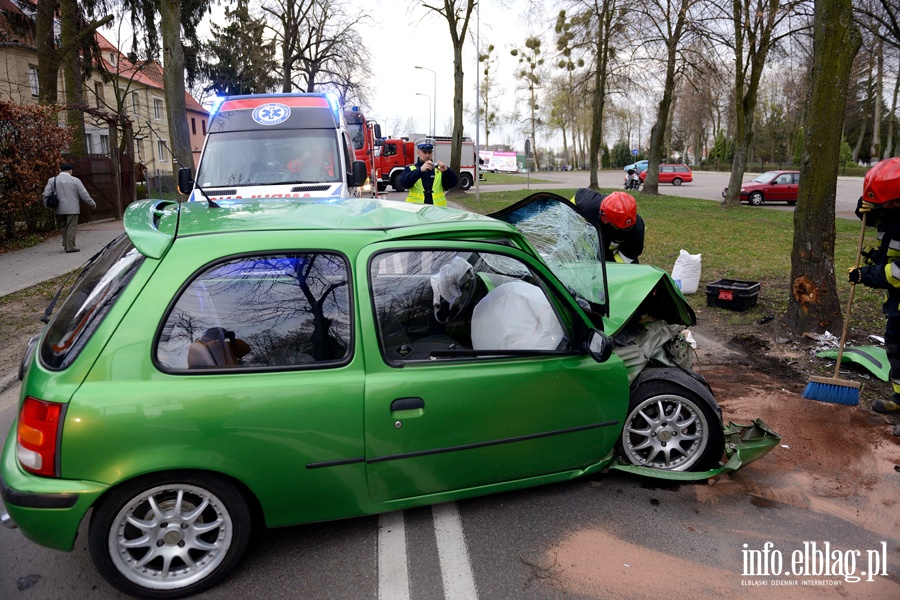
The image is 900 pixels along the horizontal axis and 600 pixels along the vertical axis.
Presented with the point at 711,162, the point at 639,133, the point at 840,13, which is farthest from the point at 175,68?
the point at 639,133

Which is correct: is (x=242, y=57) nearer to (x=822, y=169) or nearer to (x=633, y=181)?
(x=633, y=181)

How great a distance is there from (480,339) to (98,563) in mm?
2071

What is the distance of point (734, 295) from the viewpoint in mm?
7160

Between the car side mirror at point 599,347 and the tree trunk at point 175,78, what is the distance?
12.4 m

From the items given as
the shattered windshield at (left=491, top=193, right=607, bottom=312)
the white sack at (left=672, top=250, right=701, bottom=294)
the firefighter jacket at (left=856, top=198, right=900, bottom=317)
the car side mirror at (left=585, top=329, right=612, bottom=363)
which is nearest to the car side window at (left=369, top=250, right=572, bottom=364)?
the car side mirror at (left=585, top=329, right=612, bottom=363)


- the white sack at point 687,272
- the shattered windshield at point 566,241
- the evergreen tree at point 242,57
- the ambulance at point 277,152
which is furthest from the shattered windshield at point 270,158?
the evergreen tree at point 242,57

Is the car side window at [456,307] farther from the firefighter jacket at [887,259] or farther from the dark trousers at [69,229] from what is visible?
the dark trousers at [69,229]

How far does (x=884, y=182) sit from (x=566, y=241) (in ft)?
7.46

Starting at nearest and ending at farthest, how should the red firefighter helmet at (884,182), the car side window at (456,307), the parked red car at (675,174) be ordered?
the car side window at (456,307), the red firefighter helmet at (884,182), the parked red car at (675,174)

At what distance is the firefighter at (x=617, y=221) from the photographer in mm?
4777

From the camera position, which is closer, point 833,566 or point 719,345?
point 833,566

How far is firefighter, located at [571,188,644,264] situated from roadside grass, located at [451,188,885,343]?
7.90 ft

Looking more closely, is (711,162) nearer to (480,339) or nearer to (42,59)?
(42,59)

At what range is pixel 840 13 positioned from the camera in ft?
19.5
